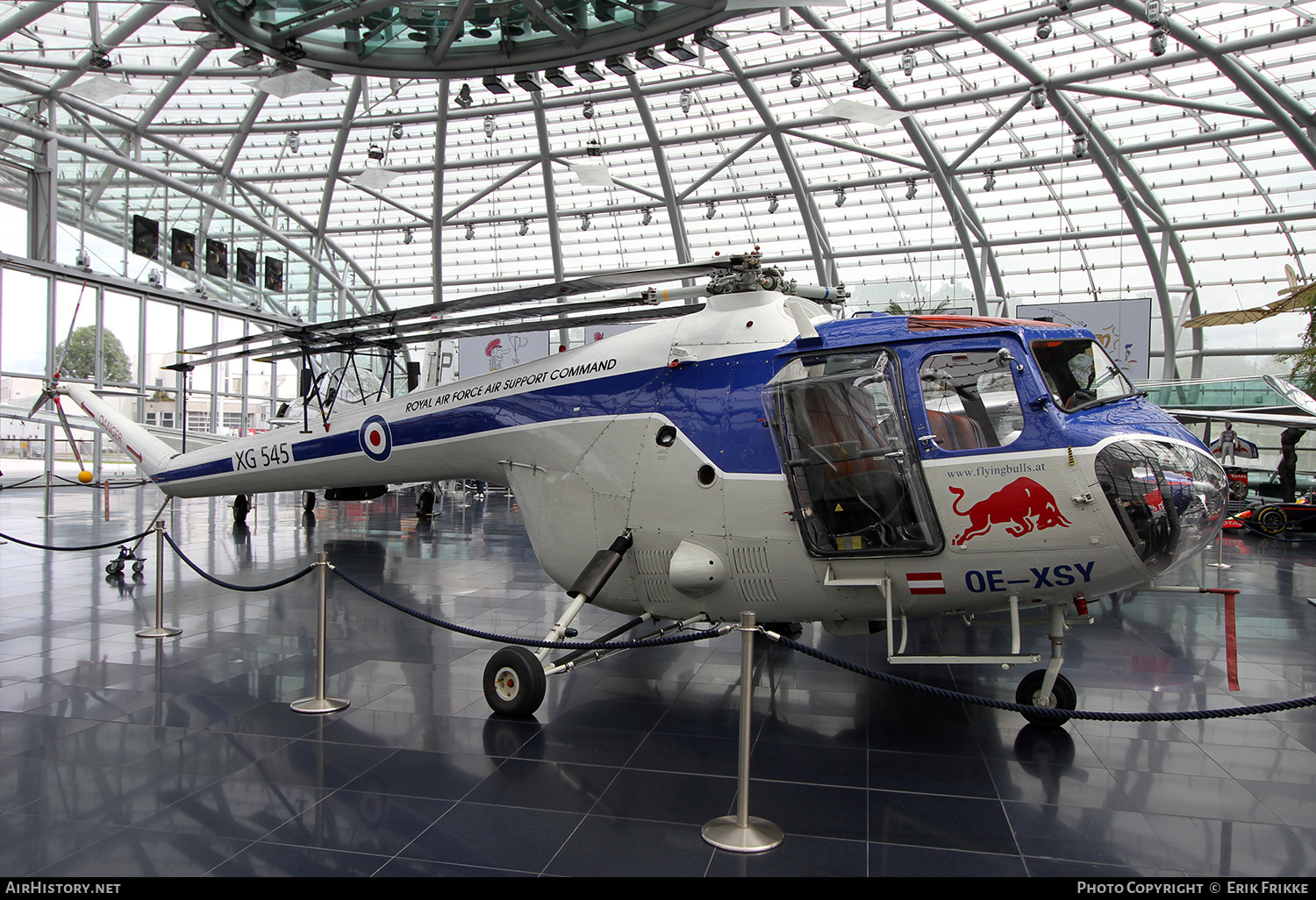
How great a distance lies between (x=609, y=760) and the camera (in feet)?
15.9

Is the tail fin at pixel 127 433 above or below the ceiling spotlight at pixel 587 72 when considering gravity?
below

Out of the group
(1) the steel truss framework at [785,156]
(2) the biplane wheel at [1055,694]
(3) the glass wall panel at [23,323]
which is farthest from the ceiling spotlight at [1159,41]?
(3) the glass wall panel at [23,323]

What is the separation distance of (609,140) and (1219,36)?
1818cm

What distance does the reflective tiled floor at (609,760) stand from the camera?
3.73 metres

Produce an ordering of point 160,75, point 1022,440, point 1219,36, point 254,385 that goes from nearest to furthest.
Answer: point 1022,440 → point 1219,36 → point 160,75 → point 254,385

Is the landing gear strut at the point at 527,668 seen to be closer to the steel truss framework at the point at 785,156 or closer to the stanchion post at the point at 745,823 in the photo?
the stanchion post at the point at 745,823

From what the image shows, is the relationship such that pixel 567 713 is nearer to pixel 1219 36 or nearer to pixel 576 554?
pixel 576 554

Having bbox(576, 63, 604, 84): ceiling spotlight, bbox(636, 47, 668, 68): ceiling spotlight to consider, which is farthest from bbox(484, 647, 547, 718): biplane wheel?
bbox(576, 63, 604, 84): ceiling spotlight

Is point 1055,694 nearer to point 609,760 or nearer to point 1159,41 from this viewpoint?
point 609,760

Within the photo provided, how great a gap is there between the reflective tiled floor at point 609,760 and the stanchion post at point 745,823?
88 millimetres

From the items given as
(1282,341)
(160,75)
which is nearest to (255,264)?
(160,75)

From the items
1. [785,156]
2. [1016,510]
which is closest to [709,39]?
[785,156]

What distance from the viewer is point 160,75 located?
23297mm

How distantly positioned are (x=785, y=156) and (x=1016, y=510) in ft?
80.9
